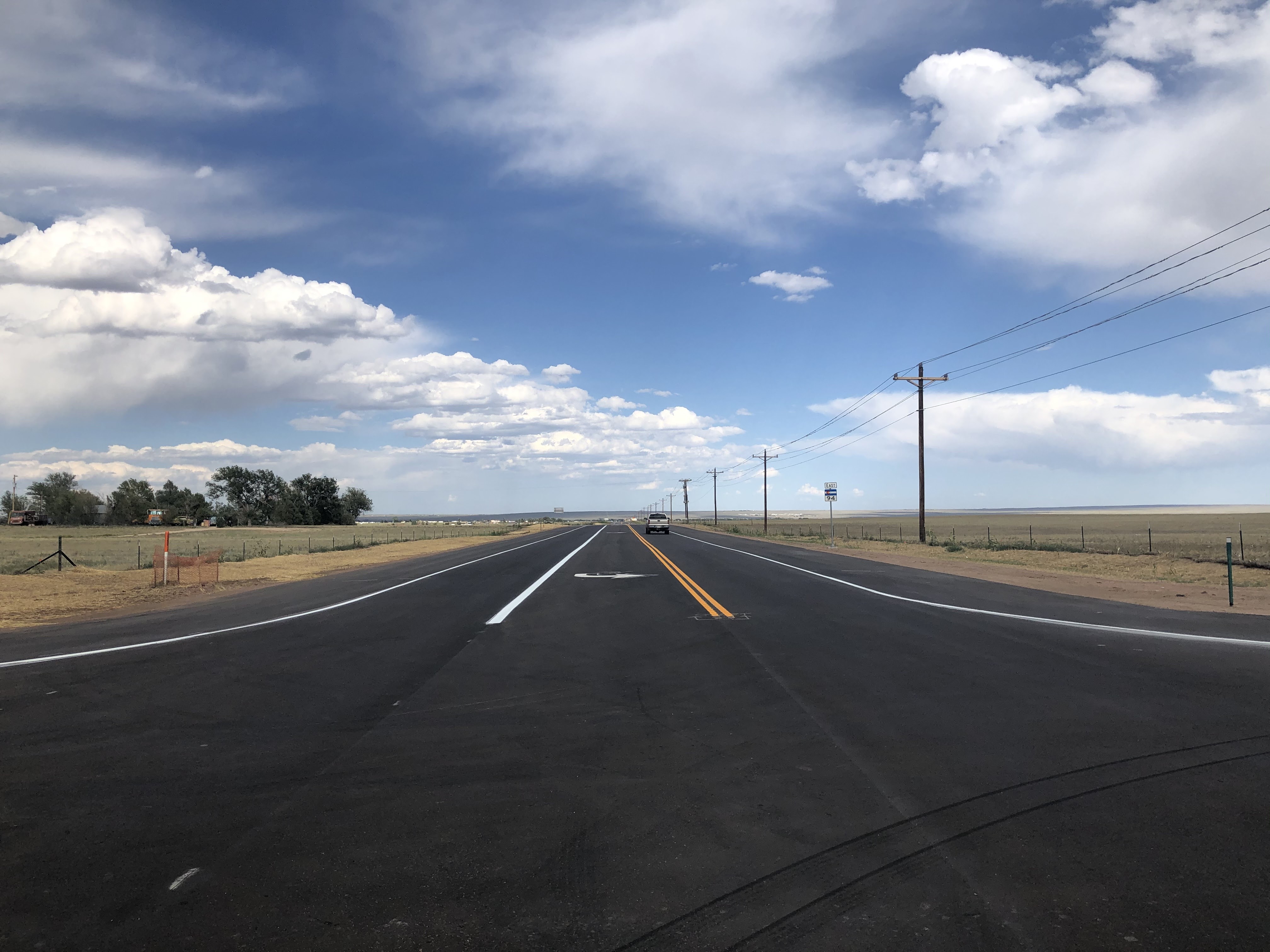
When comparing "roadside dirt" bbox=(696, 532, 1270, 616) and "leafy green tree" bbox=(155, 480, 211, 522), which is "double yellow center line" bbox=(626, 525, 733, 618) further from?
"leafy green tree" bbox=(155, 480, 211, 522)

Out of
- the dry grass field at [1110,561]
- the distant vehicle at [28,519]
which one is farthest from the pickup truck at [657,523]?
the distant vehicle at [28,519]

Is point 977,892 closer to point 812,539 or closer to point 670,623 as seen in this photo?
point 670,623

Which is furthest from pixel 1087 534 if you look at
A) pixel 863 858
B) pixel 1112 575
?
pixel 863 858

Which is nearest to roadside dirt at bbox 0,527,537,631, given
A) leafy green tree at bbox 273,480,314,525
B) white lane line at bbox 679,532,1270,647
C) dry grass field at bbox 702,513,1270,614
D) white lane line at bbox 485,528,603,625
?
white lane line at bbox 485,528,603,625

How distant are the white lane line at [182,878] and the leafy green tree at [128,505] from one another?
166 meters

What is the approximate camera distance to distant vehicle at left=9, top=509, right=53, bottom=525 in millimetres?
114250

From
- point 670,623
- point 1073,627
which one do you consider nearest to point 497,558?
point 670,623

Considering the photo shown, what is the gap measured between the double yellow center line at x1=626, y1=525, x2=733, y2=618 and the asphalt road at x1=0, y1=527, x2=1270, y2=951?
3.26 meters

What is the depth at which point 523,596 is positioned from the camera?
18.5 meters

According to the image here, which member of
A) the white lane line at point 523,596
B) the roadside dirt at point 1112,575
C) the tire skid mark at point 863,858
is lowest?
the roadside dirt at point 1112,575

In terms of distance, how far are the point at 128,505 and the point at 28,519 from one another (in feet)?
109

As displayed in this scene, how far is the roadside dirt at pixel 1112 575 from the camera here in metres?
17.3

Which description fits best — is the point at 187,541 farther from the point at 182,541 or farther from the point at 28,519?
the point at 28,519

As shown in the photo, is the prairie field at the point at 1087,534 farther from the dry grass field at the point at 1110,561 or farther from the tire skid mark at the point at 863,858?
the tire skid mark at the point at 863,858
